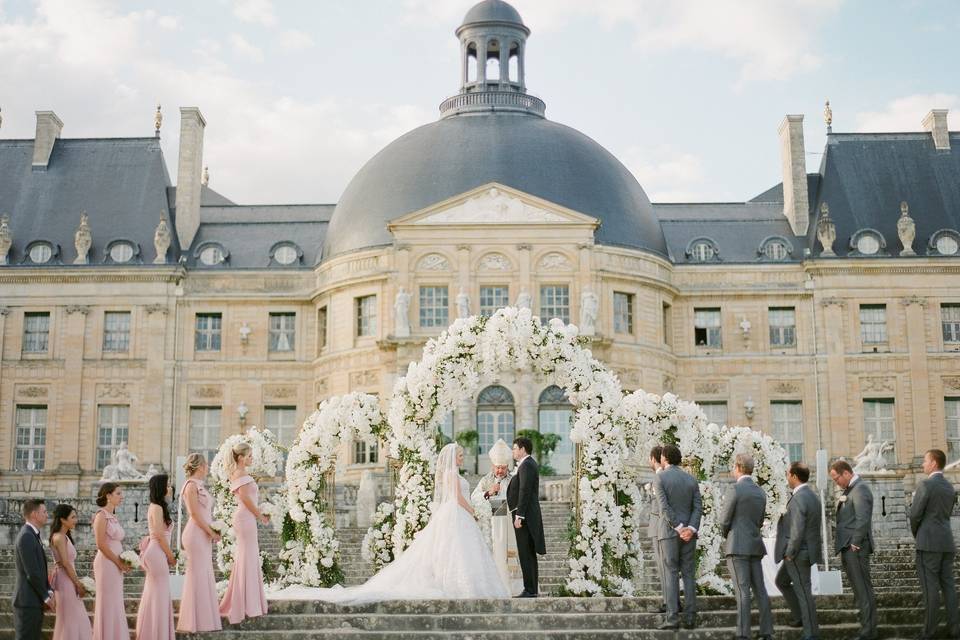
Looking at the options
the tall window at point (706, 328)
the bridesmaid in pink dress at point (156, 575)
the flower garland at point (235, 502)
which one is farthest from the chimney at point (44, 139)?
the bridesmaid in pink dress at point (156, 575)

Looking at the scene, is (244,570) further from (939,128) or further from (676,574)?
(939,128)

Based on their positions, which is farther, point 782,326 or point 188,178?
point 188,178

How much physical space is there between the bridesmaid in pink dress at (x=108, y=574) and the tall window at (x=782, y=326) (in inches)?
1115

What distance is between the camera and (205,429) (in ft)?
119

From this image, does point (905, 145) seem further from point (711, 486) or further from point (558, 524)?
point (711, 486)

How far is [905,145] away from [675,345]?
10776mm

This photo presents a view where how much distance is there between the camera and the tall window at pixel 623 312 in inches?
1387

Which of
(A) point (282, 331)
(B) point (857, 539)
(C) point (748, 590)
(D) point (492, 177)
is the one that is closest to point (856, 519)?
(B) point (857, 539)

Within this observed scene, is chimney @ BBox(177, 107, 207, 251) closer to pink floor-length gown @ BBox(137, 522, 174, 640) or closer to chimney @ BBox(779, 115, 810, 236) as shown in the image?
chimney @ BBox(779, 115, 810, 236)

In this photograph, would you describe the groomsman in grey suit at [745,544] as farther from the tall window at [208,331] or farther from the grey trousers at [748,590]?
the tall window at [208,331]

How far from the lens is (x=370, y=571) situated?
21.1 meters

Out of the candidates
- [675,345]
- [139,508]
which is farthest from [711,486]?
[675,345]

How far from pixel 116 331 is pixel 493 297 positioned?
38.2ft

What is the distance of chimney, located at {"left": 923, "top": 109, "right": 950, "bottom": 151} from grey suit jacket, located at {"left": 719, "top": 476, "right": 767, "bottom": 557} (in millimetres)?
31404
